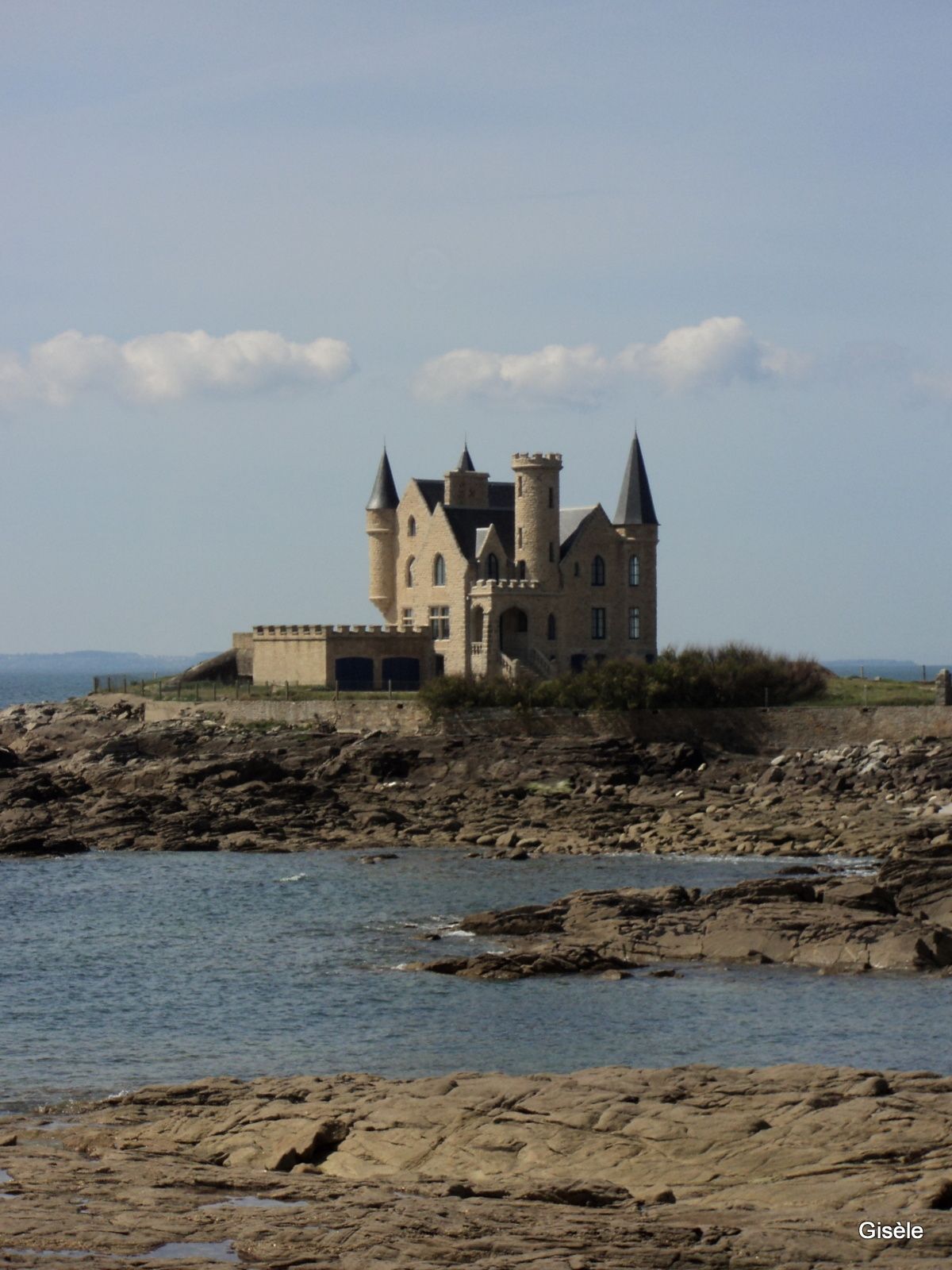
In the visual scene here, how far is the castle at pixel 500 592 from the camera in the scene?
2869 inches

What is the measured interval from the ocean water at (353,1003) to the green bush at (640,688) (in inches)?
809

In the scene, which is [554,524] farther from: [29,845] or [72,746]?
[29,845]

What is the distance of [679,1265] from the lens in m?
15.3

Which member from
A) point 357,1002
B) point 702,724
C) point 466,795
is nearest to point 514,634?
point 702,724

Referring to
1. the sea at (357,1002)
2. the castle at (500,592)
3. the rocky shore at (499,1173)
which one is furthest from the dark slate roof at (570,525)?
the rocky shore at (499,1173)

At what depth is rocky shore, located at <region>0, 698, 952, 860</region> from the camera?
52.2 m

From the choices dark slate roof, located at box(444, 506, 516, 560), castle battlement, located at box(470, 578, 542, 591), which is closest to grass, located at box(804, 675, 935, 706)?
castle battlement, located at box(470, 578, 542, 591)

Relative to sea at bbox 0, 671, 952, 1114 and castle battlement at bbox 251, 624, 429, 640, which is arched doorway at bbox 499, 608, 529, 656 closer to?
castle battlement at bbox 251, 624, 429, 640

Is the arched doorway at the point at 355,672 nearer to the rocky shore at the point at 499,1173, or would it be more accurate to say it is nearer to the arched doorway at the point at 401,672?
the arched doorway at the point at 401,672

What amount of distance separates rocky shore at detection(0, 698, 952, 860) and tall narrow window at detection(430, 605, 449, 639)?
9891mm

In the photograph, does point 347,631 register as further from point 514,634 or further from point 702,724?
point 702,724

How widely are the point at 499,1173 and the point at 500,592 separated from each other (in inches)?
2114

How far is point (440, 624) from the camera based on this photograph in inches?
2955

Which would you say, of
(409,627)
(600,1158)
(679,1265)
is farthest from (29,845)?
(679,1265)
